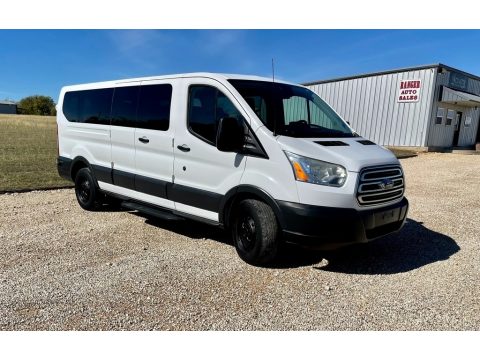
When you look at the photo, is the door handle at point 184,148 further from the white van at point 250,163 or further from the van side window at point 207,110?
the van side window at point 207,110

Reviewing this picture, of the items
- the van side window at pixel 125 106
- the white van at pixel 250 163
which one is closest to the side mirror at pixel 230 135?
the white van at pixel 250 163

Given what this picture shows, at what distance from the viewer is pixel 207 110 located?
4.81 m

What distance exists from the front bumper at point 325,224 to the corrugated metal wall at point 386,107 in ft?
63.4

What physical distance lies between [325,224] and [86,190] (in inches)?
193

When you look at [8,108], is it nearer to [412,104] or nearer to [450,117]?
[412,104]

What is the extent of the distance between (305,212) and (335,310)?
99 centimetres

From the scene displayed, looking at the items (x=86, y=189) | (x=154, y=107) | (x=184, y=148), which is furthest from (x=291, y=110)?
(x=86, y=189)

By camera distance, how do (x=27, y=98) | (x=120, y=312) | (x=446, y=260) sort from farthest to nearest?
(x=27, y=98), (x=446, y=260), (x=120, y=312)

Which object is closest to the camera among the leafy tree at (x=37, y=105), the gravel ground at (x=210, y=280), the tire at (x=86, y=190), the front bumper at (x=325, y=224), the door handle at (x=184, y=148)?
the gravel ground at (x=210, y=280)

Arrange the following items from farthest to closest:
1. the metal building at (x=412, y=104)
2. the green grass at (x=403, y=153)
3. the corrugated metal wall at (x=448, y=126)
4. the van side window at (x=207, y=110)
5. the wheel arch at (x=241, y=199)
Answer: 1. the corrugated metal wall at (x=448, y=126)
2. the metal building at (x=412, y=104)
3. the green grass at (x=403, y=153)
4. the van side window at (x=207, y=110)
5. the wheel arch at (x=241, y=199)

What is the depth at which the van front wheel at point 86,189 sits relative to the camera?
6.84 metres

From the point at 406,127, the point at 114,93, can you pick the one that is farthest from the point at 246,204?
the point at 406,127

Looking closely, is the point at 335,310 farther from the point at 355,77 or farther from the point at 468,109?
the point at 468,109

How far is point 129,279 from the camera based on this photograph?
4.03m
